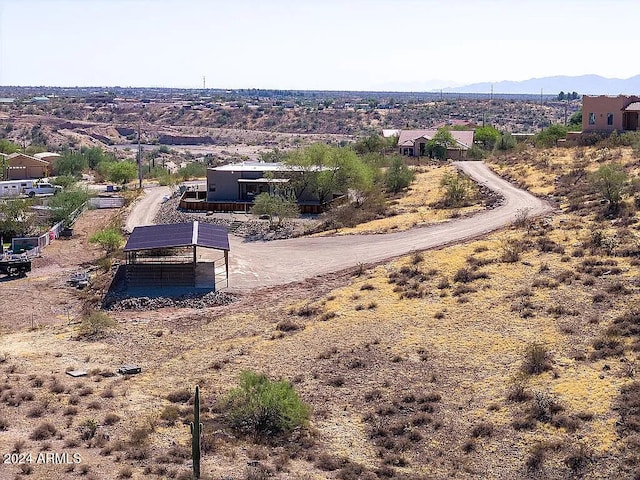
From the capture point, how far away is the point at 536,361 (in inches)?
1000

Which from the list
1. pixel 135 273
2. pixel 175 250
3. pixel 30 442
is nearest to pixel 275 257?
pixel 175 250

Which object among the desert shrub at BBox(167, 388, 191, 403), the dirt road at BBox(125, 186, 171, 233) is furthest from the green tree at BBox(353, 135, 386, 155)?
the desert shrub at BBox(167, 388, 191, 403)

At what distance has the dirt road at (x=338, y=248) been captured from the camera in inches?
1560

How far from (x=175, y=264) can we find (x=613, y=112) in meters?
42.1

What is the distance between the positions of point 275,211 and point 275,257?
8927 millimetres

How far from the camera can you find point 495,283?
110ft

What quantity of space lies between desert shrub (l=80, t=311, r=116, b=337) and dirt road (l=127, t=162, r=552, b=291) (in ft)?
22.6

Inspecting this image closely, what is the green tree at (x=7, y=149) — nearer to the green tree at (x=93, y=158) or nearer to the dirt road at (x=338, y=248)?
the green tree at (x=93, y=158)

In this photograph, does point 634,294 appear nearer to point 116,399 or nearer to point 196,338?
point 196,338

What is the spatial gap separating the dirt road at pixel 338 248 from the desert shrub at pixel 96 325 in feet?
22.6

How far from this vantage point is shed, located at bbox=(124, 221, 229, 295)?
37.8 m

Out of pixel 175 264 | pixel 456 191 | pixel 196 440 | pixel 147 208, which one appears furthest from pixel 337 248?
pixel 196 440

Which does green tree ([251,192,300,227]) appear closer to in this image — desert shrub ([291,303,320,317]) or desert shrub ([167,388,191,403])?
desert shrub ([291,303,320,317])

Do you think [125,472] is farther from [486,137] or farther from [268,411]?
[486,137]
